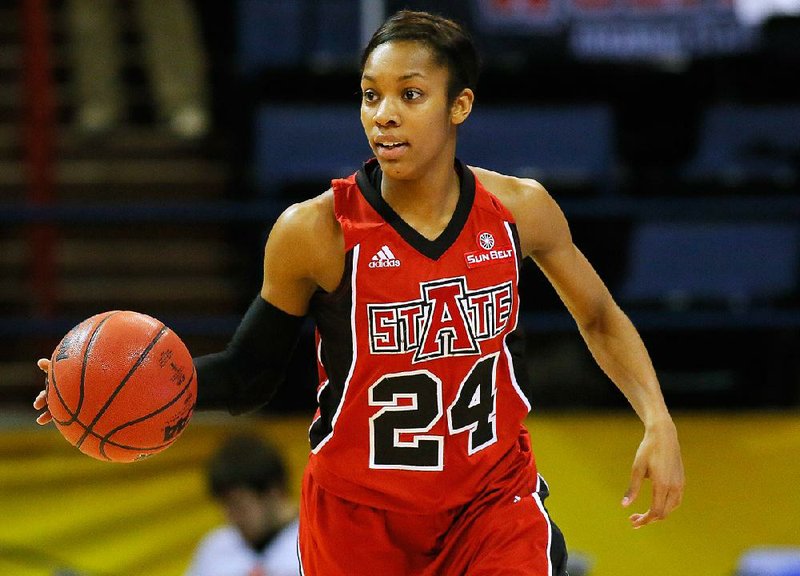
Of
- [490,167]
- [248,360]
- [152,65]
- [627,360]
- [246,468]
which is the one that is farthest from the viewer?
[152,65]

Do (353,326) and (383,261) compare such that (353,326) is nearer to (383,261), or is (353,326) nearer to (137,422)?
(383,261)

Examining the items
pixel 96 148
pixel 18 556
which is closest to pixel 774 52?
pixel 96 148

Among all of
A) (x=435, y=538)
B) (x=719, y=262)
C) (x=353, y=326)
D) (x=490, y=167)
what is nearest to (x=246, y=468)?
(x=435, y=538)

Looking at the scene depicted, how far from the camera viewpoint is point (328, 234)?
3041mm

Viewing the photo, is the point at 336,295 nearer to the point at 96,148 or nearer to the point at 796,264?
the point at 796,264

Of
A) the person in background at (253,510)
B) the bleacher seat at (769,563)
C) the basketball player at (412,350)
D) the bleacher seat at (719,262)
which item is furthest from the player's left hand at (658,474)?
the bleacher seat at (719,262)

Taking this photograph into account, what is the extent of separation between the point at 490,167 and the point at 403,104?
436cm

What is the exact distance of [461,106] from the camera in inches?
124

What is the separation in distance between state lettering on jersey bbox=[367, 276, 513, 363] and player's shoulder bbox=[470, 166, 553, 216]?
275 millimetres

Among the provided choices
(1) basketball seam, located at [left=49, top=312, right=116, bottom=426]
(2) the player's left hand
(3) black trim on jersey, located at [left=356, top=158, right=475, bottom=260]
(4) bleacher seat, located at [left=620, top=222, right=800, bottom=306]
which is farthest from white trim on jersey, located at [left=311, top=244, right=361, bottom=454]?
(4) bleacher seat, located at [left=620, top=222, right=800, bottom=306]

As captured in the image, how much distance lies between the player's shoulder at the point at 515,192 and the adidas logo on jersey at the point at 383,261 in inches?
14.0

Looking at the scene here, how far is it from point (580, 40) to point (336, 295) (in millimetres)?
4631

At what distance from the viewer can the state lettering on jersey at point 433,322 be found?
3002mm

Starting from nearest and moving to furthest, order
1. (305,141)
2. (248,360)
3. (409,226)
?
1. (409,226)
2. (248,360)
3. (305,141)
